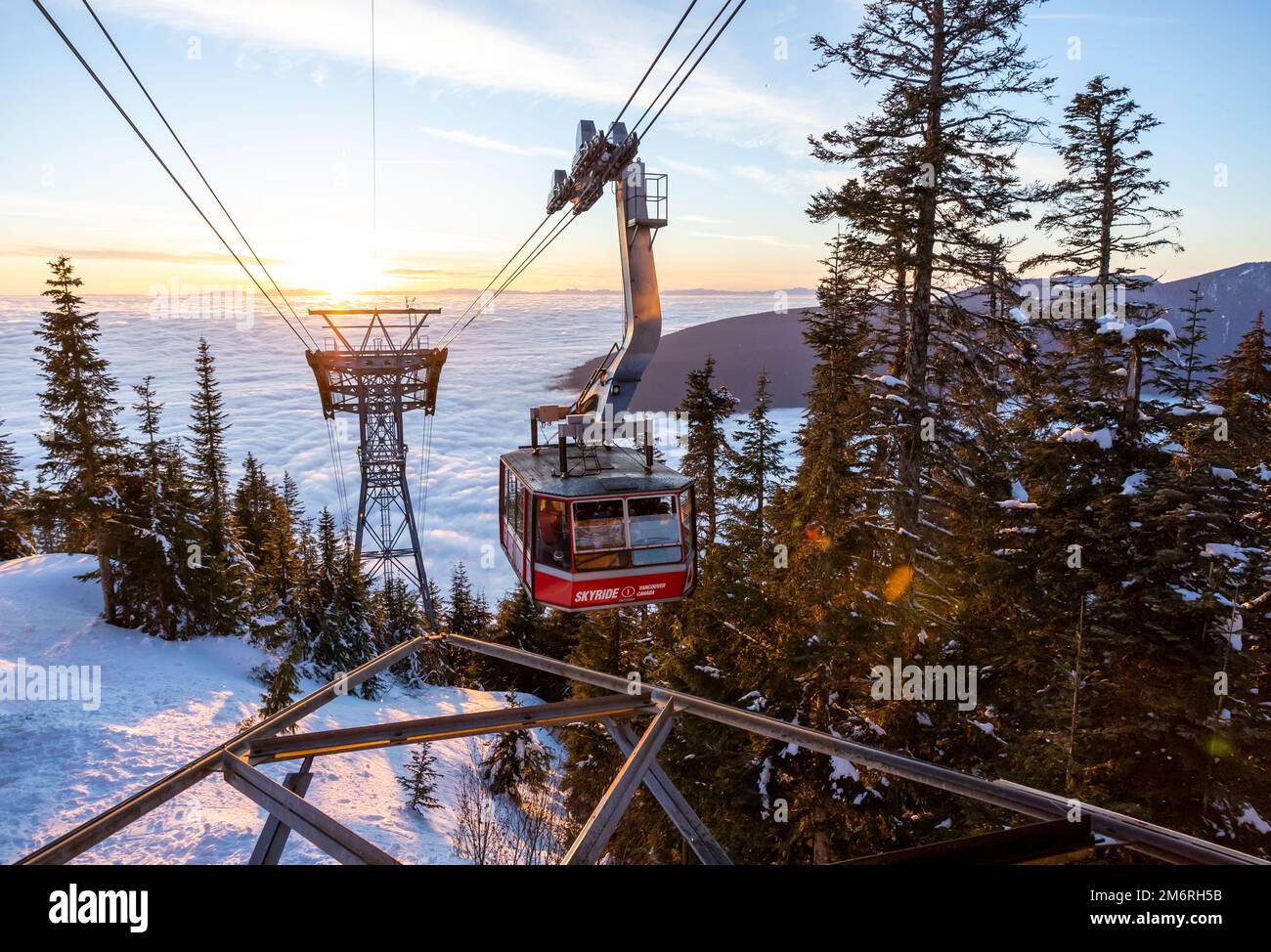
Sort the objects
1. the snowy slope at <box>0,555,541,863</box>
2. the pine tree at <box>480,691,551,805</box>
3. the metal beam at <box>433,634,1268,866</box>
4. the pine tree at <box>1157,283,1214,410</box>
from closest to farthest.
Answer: the metal beam at <box>433,634,1268,866</box> < the snowy slope at <box>0,555,541,863</box> < the pine tree at <box>1157,283,1214,410</box> < the pine tree at <box>480,691,551,805</box>

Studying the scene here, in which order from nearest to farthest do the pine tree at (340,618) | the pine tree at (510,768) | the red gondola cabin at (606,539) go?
1. the red gondola cabin at (606,539)
2. the pine tree at (510,768)
3. the pine tree at (340,618)

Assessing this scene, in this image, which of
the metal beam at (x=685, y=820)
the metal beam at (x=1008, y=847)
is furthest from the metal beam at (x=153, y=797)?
the metal beam at (x=1008, y=847)

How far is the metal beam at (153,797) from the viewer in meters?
3.77

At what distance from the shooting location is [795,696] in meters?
20.3

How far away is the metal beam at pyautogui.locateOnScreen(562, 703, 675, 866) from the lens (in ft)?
12.7

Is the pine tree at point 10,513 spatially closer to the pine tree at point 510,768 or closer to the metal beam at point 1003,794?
the pine tree at point 510,768

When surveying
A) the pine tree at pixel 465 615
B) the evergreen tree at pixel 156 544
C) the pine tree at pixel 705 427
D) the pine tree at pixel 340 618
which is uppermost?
the pine tree at pixel 705 427

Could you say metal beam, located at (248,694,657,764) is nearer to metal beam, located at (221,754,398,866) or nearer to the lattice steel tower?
metal beam, located at (221,754,398,866)

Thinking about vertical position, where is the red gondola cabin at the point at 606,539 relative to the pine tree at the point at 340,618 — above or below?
above

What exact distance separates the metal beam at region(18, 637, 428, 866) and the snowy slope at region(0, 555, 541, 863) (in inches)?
316

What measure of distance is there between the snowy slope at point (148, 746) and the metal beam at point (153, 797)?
8.02 meters

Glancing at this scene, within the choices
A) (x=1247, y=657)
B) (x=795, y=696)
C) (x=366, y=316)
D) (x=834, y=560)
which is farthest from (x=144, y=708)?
(x=1247, y=657)

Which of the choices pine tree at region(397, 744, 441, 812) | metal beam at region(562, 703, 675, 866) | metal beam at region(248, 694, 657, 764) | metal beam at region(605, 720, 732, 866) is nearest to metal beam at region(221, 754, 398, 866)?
metal beam at region(248, 694, 657, 764)

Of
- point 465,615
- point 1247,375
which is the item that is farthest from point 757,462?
point 465,615
